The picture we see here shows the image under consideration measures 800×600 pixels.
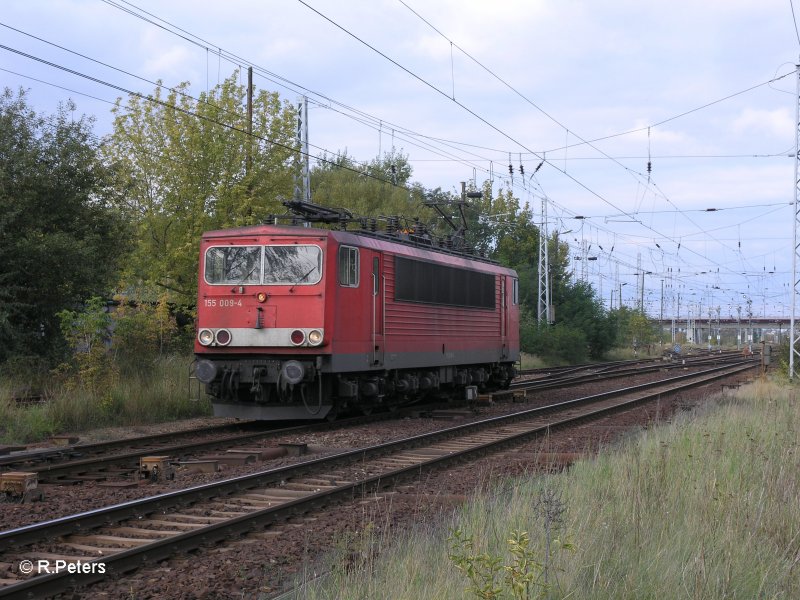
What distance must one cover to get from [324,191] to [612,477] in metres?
40.9

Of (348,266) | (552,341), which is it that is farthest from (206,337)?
(552,341)

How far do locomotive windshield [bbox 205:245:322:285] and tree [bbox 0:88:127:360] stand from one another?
3.89 m

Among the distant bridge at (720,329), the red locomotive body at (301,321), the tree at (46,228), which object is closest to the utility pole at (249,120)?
the tree at (46,228)

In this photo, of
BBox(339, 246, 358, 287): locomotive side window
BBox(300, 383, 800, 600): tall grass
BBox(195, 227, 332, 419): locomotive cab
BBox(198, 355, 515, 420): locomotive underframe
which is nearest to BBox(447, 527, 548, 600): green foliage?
BBox(300, 383, 800, 600): tall grass

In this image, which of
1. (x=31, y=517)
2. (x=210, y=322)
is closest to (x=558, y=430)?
(x=210, y=322)

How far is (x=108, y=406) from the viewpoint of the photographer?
15188 mm

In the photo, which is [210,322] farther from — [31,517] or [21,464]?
[31,517]

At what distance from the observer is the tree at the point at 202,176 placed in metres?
23.6

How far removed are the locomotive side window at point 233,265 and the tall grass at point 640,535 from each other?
7.18 m

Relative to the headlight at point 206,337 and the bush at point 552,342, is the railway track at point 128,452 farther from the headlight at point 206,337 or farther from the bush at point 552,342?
the bush at point 552,342

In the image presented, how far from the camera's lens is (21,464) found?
34.4 ft

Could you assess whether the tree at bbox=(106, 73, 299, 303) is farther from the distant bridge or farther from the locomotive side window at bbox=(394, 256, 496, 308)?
the distant bridge

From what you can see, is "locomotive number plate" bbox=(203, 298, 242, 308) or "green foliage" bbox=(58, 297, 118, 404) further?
"green foliage" bbox=(58, 297, 118, 404)

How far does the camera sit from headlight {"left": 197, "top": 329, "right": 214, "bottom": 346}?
1512cm
